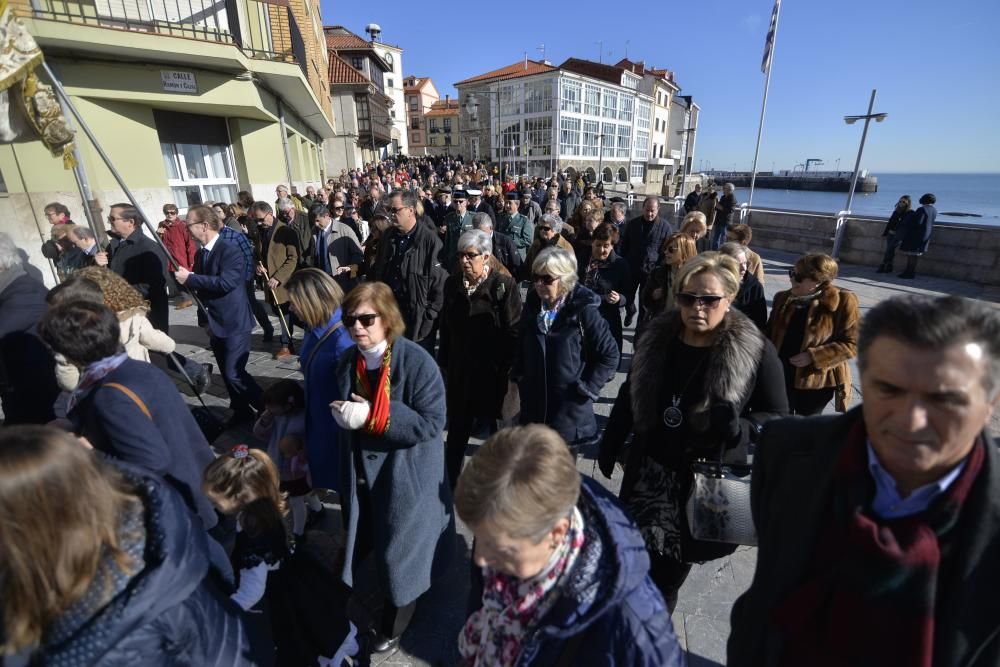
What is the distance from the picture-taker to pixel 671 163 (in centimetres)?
7050

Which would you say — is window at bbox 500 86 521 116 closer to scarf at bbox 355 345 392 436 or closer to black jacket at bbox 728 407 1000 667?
scarf at bbox 355 345 392 436

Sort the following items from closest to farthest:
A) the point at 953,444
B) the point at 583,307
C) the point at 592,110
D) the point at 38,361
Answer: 1. the point at 953,444
2. the point at 583,307
3. the point at 38,361
4. the point at 592,110

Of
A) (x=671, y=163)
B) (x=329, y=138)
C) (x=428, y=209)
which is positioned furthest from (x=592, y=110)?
(x=428, y=209)

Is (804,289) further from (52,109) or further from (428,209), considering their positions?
(428,209)

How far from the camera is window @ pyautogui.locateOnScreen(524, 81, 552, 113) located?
170 feet

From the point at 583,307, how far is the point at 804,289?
1.72 meters

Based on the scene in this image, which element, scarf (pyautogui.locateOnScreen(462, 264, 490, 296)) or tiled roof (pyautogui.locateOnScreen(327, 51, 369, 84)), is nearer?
scarf (pyautogui.locateOnScreen(462, 264, 490, 296))

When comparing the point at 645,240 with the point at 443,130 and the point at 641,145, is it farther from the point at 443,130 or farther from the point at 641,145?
the point at 443,130

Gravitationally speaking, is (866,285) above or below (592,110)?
below

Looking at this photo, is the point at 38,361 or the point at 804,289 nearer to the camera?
the point at 38,361

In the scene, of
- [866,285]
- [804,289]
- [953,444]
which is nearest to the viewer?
[953,444]

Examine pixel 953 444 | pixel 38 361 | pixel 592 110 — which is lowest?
pixel 38 361

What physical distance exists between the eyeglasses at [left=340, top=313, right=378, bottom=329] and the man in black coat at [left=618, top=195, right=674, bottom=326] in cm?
431

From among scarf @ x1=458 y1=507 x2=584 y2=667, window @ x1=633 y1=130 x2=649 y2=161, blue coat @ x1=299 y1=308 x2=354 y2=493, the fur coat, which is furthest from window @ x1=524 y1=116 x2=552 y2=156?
scarf @ x1=458 y1=507 x2=584 y2=667
